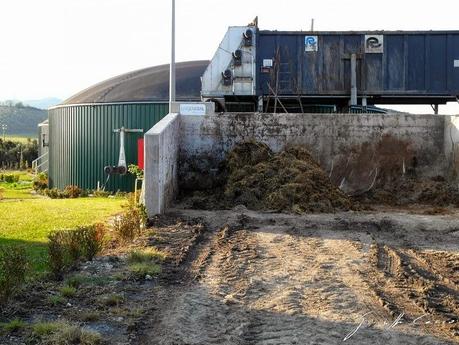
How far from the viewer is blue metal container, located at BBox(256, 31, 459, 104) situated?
20.5m

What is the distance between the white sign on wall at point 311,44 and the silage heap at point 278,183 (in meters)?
5.93

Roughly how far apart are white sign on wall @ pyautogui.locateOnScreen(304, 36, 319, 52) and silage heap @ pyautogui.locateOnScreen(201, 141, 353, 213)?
5930 mm

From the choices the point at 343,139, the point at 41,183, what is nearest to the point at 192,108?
the point at 343,139

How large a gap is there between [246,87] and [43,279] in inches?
548

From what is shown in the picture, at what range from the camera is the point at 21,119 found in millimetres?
139875

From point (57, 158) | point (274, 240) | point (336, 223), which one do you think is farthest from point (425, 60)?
point (57, 158)

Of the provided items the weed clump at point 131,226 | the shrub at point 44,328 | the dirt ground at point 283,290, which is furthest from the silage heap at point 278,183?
the shrub at point 44,328

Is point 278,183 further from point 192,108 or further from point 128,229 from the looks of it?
point 128,229

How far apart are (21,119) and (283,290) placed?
141 metres

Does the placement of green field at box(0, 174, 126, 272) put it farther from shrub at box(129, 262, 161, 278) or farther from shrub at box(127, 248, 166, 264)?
shrub at box(129, 262, 161, 278)

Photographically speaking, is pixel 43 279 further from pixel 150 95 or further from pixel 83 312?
pixel 150 95

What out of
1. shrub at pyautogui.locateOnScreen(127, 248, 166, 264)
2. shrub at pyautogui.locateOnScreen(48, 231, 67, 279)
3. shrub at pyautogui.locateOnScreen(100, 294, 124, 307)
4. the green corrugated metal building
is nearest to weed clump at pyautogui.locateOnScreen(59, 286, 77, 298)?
shrub at pyautogui.locateOnScreen(100, 294, 124, 307)

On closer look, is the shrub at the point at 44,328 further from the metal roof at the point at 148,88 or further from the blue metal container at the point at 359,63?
the metal roof at the point at 148,88

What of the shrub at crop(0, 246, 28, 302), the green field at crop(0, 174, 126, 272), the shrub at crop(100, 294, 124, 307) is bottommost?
the green field at crop(0, 174, 126, 272)
